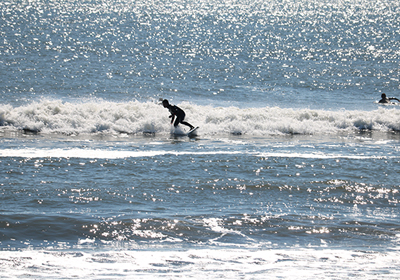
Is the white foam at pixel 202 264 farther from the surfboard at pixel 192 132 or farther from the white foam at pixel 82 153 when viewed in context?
the surfboard at pixel 192 132

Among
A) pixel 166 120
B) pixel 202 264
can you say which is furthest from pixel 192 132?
pixel 202 264

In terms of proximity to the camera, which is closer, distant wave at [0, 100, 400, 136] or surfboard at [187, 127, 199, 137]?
surfboard at [187, 127, 199, 137]

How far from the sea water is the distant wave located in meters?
0.08

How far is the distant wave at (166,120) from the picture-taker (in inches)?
A: 712

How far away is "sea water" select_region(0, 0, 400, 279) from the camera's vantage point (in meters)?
6.54

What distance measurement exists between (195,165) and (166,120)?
733cm

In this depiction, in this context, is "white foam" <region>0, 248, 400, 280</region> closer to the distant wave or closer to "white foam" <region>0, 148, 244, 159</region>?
"white foam" <region>0, 148, 244, 159</region>

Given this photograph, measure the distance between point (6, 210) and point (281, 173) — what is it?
653cm

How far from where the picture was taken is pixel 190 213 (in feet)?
27.5

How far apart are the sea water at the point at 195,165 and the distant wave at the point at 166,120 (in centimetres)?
8

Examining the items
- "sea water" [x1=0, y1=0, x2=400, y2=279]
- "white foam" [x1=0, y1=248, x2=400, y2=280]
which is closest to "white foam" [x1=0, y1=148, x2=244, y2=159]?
"sea water" [x1=0, y1=0, x2=400, y2=279]

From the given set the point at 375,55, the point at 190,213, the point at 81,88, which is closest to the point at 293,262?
the point at 190,213

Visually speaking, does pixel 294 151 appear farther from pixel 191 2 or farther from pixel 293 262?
pixel 191 2

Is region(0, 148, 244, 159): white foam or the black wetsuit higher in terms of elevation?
the black wetsuit
